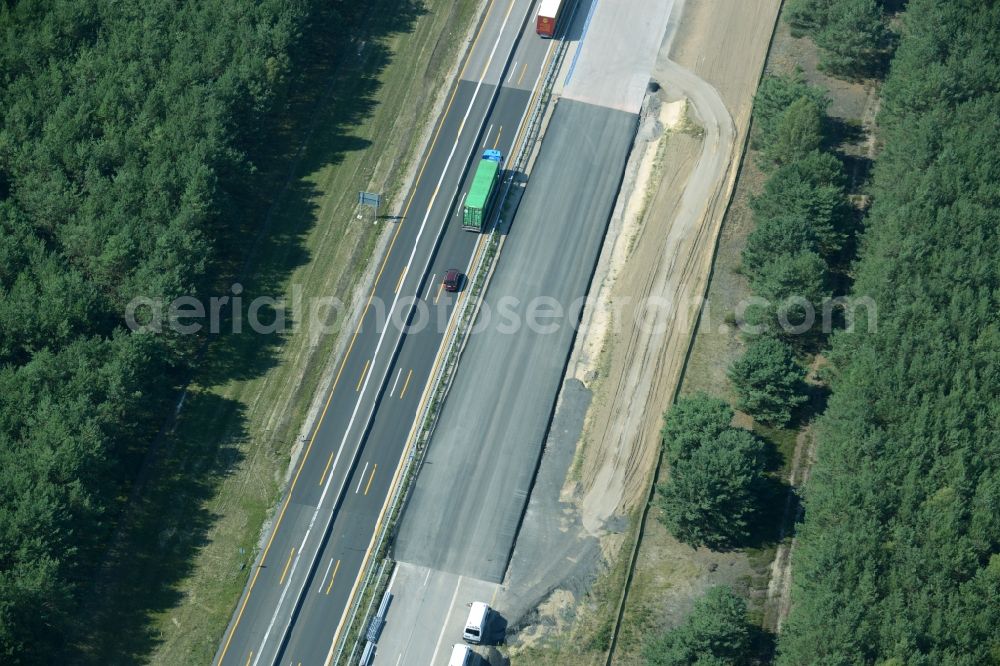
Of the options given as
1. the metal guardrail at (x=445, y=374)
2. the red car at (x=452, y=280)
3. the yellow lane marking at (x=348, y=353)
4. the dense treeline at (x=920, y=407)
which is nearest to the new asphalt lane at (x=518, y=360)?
the metal guardrail at (x=445, y=374)

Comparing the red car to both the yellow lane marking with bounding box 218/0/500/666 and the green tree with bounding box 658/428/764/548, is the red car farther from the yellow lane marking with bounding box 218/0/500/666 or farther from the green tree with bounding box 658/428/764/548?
the green tree with bounding box 658/428/764/548

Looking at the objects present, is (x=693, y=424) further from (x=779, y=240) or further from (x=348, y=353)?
(x=348, y=353)

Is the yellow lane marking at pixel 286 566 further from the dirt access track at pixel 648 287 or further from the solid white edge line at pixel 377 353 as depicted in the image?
the dirt access track at pixel 648 287

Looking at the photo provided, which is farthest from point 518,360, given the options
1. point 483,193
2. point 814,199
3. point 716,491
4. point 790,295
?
point 814,199

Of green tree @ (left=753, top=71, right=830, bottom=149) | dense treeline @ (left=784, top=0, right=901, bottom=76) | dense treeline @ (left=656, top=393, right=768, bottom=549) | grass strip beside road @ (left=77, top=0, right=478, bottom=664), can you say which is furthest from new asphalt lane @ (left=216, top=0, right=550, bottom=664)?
dense treeline @ (left=784, top=0, right=901, bottom=76)

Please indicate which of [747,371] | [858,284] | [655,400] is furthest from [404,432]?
[858,284]

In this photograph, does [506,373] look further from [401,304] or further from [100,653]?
[100,653]
